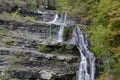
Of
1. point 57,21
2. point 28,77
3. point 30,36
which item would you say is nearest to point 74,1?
point 57,21

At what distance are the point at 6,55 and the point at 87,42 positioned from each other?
5.84 meters

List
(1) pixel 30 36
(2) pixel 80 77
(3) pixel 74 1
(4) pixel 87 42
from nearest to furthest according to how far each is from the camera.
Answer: (2) pixel 80 77, (4) pixel 87 42, (1) pixel 30 36, (3) pixel 74 1

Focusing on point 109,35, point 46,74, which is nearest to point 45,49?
point 46,74

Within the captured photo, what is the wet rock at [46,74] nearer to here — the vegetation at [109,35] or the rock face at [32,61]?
the rock face at [32,61]

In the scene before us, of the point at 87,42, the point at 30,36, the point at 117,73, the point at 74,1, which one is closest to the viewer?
the point at 117,73

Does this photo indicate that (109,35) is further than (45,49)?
No

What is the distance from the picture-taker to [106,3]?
674 inches

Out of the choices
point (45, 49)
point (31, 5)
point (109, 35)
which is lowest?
point (45, 49)

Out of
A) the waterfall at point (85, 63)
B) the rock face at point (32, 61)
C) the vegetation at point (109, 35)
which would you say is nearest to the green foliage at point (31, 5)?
the rock face at point (32, 61)

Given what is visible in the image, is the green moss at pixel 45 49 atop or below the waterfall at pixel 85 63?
atop

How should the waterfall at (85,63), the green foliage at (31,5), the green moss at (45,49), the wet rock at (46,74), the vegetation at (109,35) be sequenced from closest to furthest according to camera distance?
the vegetation at (109,35), the wet rock at (46,74), the waterfall at (85,63), the green moss at (45,49), the green foliage at (31,5)

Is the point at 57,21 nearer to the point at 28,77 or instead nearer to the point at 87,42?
the point at 87,42

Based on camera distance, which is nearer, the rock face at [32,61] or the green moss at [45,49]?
the rock face at [32,61]

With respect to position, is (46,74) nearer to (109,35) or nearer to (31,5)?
(109,35)
